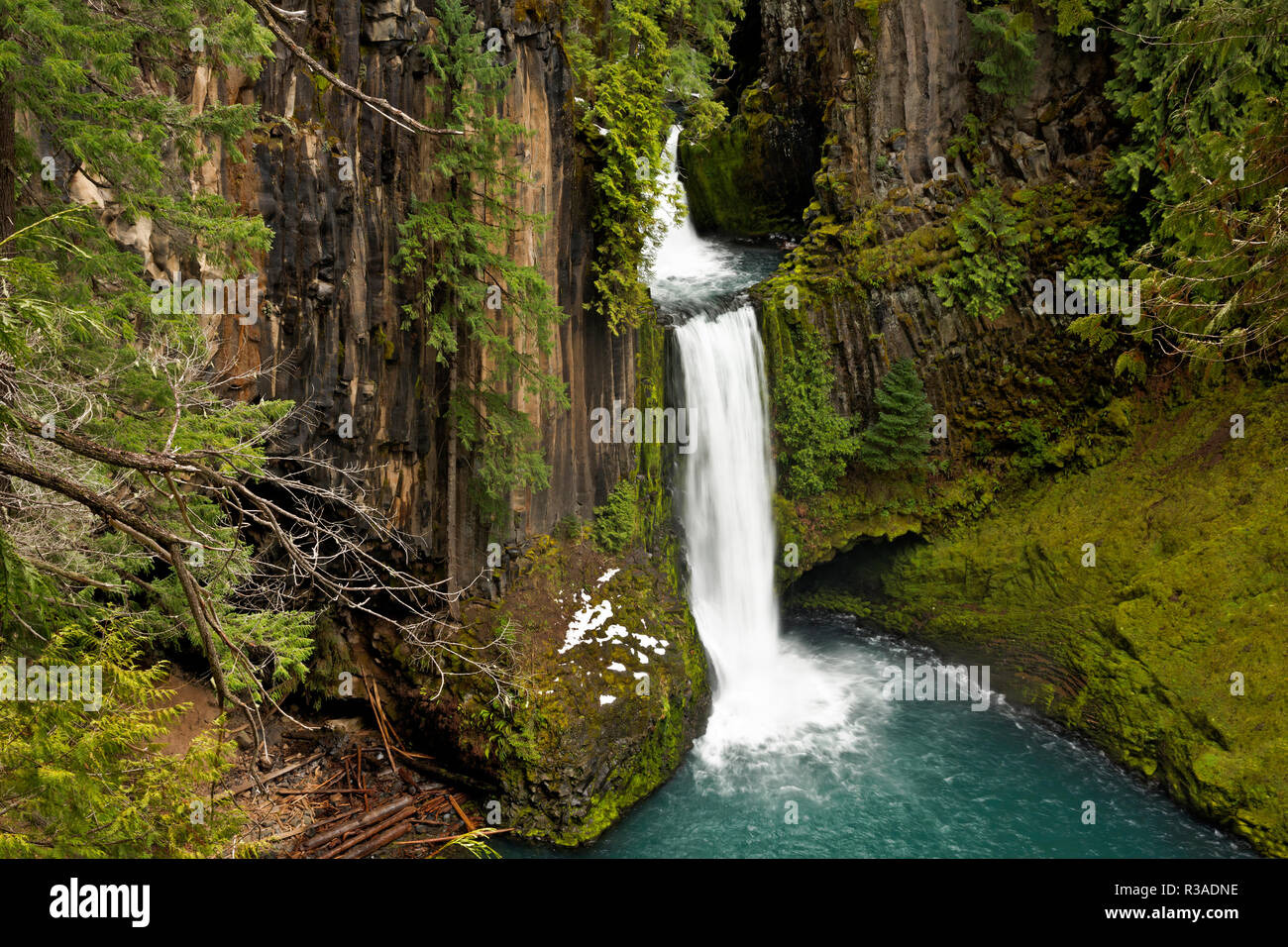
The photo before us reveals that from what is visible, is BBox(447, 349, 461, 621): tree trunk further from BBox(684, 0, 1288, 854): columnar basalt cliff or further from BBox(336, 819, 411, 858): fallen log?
BBox(684, 0, 1288, 854): columnar basalt cliff

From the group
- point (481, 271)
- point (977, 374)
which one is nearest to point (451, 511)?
point (481, 271)

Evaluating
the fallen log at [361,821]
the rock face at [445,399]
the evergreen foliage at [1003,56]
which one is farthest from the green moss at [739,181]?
the fallen log at [361,821]

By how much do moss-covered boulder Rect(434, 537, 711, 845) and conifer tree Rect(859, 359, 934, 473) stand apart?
5587 millimetres

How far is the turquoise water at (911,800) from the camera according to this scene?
985 cm

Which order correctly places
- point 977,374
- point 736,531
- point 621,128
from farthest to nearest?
point 977,374 < point 736,531 < point 621,128

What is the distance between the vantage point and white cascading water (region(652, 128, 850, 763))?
1345 cm

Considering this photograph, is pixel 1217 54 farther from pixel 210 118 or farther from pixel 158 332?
pixel 158 332

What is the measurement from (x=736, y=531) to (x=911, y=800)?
5.73 meters

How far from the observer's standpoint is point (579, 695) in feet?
34.8

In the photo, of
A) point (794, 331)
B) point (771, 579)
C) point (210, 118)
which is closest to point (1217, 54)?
point (794, 331)

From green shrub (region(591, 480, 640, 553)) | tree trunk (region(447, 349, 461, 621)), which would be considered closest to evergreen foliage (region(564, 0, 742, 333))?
green shrub (region(591, 480, 640, 553))

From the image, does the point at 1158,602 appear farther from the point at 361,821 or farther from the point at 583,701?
the point at 361,821

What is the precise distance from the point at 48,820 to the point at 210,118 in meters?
5.11

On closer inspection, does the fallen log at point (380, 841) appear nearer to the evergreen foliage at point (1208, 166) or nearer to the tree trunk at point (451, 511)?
the tree trunk at point (451, 511)
